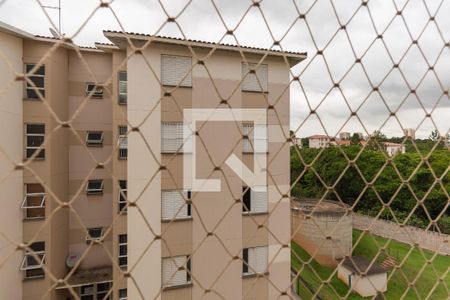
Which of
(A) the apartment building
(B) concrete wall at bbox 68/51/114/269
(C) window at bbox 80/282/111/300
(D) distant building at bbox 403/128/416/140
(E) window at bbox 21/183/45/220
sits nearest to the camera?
(D) distant building at bbox 403/128/416/140

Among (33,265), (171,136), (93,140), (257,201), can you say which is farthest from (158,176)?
(33,265)

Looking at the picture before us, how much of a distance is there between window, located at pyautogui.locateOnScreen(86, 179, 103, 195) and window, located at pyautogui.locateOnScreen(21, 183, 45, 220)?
2.11ft

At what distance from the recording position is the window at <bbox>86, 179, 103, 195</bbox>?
393 centimetres

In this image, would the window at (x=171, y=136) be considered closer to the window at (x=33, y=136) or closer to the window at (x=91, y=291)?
the window at (x=33, y=136)

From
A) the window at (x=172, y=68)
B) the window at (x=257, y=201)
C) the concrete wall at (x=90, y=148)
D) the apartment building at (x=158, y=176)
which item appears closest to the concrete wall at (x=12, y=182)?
the apartment building at (x=158, y=176)

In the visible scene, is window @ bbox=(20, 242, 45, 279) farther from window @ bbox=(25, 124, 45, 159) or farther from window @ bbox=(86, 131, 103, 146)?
window @ bbox=(86, 131, 103, 146)

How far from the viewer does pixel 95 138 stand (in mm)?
3955

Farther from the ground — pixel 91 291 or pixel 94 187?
pixel 94 187

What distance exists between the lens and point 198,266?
2875 millimetres

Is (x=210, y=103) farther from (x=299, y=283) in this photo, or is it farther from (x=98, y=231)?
(x=299, y=283)

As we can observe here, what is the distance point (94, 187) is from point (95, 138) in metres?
0.68

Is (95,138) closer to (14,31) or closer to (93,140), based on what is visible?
(93,140)

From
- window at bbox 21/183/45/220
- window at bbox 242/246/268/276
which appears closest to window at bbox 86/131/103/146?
window at bbox 21/183/45/220

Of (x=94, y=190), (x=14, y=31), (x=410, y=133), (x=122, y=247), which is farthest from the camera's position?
(x=94, y=190)
